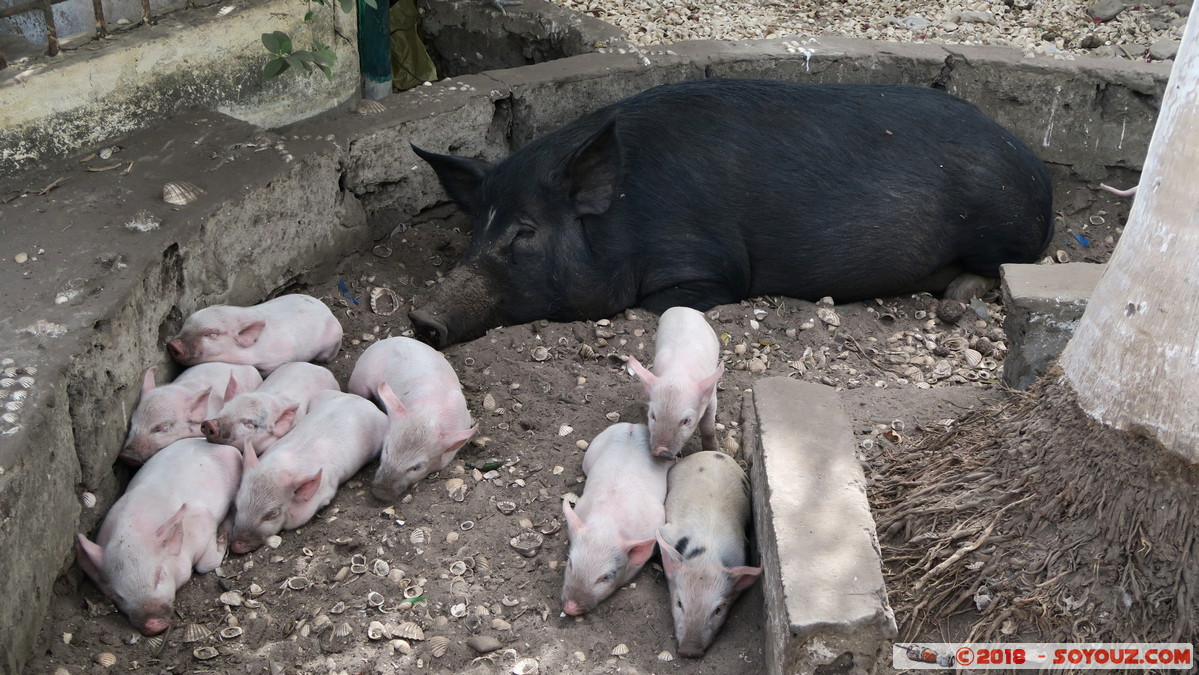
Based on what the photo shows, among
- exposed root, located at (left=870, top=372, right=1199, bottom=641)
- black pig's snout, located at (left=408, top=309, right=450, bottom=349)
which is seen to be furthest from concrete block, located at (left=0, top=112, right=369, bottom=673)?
exposed root, located at (left=870, top=372, right=1199, bottom=641)

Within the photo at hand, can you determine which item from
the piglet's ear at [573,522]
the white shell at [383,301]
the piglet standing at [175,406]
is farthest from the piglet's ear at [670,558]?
the white shell at [383,301]

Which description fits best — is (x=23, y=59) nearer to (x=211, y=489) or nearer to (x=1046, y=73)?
(x=211, y=489)

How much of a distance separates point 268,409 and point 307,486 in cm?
44

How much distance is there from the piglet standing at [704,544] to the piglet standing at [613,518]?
0.06 meters

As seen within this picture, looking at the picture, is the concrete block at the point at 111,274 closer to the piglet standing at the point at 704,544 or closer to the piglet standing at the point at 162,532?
the piglet standing at the point at 162,532

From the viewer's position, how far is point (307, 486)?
3.52 m

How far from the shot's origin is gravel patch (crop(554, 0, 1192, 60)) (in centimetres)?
690

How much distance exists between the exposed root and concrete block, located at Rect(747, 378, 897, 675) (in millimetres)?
195

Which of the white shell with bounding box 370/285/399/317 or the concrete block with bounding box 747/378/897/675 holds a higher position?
the concrete block with bounding box 747/378/897/675

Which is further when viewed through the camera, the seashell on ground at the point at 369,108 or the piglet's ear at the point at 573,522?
the seashell on ground at the point at 369,108

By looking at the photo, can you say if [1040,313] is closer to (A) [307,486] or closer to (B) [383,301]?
(A) [307,486]

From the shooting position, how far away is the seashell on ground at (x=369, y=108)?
16.6 ft

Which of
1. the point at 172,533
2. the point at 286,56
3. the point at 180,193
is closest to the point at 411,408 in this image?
the point at 172,533

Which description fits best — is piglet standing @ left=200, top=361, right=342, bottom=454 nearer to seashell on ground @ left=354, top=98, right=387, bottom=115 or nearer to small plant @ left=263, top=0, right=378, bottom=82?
small plant @ left=263, top=0, right=378, bottom=82
